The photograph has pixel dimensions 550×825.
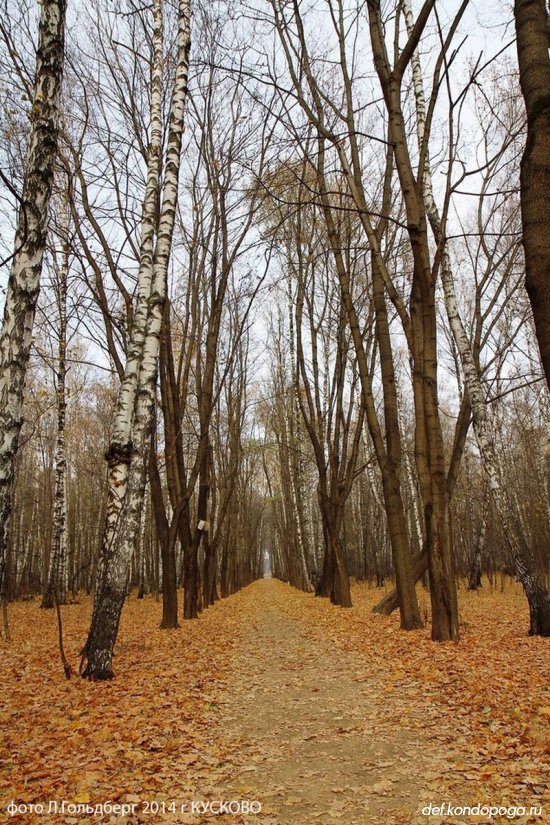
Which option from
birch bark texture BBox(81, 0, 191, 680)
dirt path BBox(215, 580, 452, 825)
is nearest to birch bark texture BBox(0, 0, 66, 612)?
dirt path BBox(215, 580, 452, 825)

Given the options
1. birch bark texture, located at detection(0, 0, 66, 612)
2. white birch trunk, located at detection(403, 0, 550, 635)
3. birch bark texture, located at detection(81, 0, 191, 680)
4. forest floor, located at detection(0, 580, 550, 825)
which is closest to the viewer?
forest floor, located at detection(0, 580, 550, 825)

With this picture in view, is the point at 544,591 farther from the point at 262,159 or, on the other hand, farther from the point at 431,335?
the point at 262,159

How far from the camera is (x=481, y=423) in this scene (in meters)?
8.90

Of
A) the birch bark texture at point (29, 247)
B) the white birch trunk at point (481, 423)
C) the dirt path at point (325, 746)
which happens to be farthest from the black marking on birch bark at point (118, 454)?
the white birch trunk at point (481, 423)

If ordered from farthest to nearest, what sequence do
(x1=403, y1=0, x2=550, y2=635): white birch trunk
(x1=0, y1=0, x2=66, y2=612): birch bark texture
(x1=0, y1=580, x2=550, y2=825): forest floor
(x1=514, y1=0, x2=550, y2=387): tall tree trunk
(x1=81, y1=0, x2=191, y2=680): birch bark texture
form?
(x1=403, y1=0, x2=550, y2=635): white birch trunk
(x1=81, y1=0, x2=191, y2=680): birch bark texture
(x1=0, y1=0, x2=66, y2=612): birch bark texture
(x1=514, y1=0, x2=550, y2=387): tall tree trunk
(x1=0, y1=580, x2=550, y2=825): forest floor

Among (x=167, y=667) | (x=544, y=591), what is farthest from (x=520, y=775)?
(x=544, y=591)

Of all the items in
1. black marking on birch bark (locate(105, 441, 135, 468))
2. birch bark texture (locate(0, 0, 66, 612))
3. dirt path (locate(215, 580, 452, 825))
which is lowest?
dirt path (locate(215, 580, 452, 825))

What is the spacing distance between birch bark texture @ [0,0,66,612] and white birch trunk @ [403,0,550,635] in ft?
18.5

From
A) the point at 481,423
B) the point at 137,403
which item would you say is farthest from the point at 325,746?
the point at 481,423

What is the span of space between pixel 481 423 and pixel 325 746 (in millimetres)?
6275

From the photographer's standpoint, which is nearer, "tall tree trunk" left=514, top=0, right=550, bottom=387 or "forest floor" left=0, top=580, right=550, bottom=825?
"forest floor" left=0, top=580, right=550, bottom=825

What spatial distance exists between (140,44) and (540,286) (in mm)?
10738

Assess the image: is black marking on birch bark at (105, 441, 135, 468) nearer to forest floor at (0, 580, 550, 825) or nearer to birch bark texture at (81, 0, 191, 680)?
birch bark texture at (81, 0, 191, 680)

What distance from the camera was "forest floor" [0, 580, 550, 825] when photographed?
302 cm
